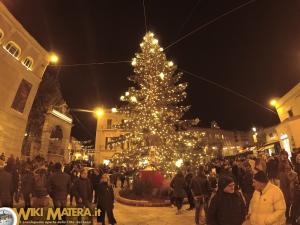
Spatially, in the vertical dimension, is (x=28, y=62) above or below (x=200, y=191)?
above

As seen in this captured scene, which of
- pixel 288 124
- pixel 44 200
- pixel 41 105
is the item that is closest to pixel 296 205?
pixel 44 200

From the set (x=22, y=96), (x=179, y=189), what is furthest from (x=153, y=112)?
(x=22, y=96)

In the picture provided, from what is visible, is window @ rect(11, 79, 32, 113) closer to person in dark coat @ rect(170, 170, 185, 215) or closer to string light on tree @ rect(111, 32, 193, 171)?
string light on tree @ rect(111, 32, 193, 171)

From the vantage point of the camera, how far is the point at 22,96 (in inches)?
865

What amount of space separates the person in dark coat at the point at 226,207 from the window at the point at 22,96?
20.5 meters

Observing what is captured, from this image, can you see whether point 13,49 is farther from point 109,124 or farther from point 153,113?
point 109,124

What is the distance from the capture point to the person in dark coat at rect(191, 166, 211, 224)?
8.70m

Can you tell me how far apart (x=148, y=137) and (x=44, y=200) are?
31.0ft

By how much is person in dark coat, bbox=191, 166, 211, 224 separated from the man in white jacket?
15.7 ft

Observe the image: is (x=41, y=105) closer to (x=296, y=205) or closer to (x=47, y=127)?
(x=47, y=127)

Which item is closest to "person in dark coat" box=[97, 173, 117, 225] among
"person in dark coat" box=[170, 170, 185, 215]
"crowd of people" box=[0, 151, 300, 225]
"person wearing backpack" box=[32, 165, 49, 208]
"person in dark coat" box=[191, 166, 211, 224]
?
"crowd of people" box=[0, 151, 300, 225]

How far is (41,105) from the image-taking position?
27109 millimetres
